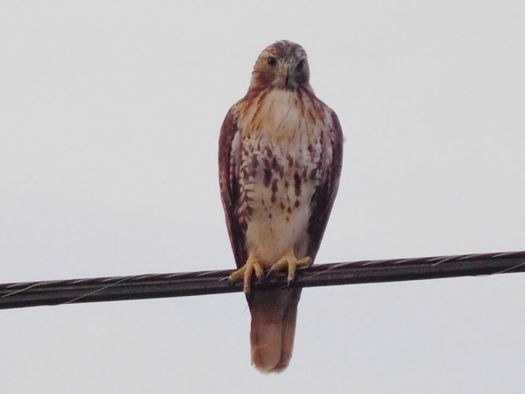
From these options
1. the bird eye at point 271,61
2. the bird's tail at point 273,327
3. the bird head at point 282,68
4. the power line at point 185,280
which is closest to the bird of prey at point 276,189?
the bird's tail at point 273,327

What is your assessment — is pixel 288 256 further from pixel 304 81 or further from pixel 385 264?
pixel 385 264

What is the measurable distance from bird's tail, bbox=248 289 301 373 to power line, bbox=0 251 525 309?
208 centimetres

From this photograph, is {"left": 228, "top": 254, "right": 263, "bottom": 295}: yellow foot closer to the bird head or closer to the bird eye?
the bird head

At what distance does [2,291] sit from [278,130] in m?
2.95

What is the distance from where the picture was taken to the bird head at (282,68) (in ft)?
32.1

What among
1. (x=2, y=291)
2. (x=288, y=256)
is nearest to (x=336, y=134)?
(x=288, y=256)

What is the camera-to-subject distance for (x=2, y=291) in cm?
671

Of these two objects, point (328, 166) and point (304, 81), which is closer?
point (328, 166)

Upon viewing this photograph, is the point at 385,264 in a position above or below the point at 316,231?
below

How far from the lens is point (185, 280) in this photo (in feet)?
22.7

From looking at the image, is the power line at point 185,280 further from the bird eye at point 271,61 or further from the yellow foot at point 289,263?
the bird eye at point 271,61

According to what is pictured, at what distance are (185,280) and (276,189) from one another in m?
2.33

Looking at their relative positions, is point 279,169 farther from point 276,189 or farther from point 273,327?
point 273,327

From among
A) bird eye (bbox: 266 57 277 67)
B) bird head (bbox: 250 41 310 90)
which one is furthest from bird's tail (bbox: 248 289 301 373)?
bird eye (bbox: 266 57 277 67)
